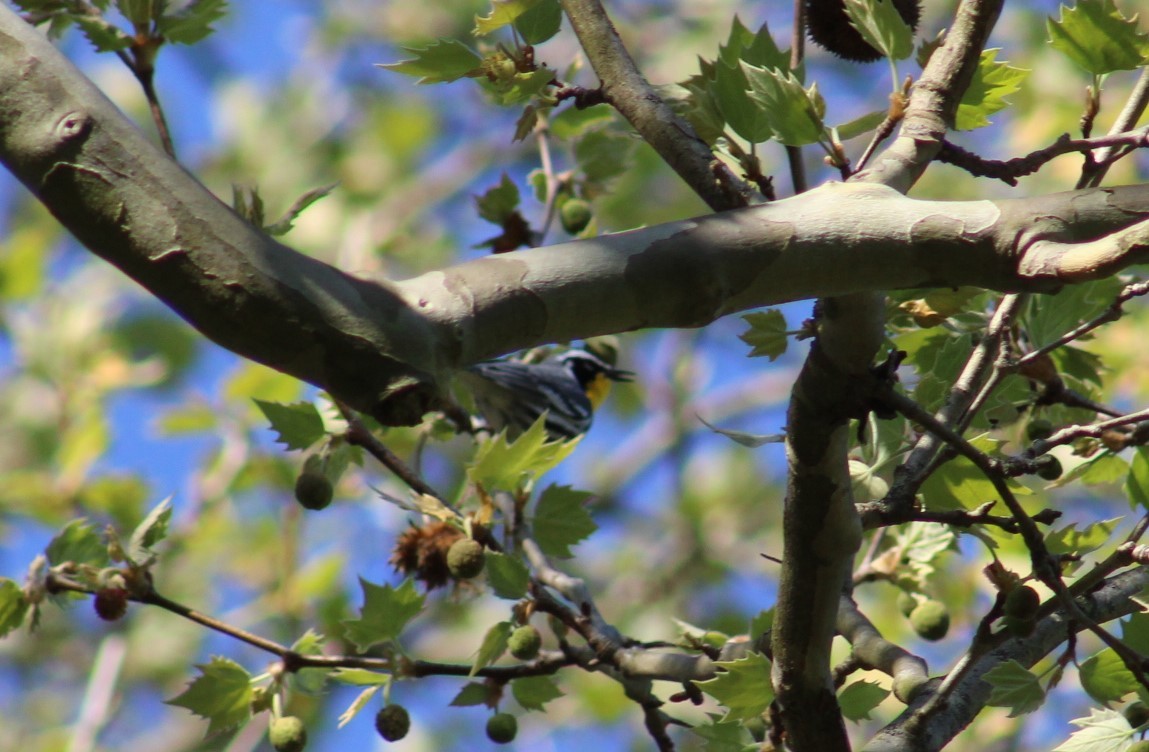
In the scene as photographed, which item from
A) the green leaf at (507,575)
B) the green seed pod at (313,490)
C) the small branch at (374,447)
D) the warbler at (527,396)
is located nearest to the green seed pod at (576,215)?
the small branch at (374,447)

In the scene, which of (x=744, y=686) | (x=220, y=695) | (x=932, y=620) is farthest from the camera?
(x=932, y=620)

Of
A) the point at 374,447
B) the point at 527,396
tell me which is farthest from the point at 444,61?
the point at 527,396

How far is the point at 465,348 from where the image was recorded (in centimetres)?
105

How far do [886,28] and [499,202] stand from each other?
4.36 ft

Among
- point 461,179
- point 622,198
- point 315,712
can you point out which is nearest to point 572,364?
point 622,198

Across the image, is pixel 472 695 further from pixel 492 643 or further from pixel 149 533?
pixel 149 533

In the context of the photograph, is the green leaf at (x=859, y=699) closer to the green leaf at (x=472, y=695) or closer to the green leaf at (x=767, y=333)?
the green leaf at (x=767, y=333)

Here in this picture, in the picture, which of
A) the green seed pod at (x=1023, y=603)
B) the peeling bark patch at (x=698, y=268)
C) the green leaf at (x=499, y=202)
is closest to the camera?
the peeling bark patch at (x=698, y=268)

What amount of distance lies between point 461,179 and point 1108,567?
7.36 m

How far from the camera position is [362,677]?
6.06 ft

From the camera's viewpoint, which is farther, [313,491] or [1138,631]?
[313,491]

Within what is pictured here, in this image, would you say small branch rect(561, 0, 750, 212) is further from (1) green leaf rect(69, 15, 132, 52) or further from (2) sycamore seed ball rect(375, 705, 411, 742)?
(2) sycamore seed ball rect(375, 705, 411, 742)

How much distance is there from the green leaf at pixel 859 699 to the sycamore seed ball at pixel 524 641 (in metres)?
0.47

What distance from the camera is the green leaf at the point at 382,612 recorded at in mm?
1843
